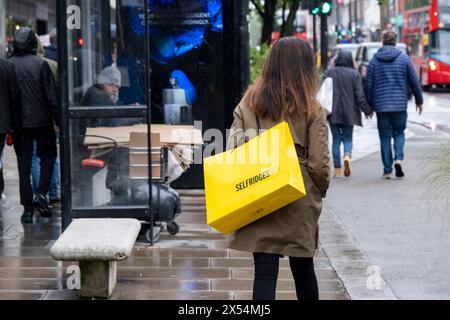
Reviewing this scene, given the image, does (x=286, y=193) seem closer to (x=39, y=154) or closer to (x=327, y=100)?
(x=39, y=154)

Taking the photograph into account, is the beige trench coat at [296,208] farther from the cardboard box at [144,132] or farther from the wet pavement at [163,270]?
the cardboard box at [144,132]

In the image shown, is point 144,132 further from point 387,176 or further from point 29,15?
point 29,15

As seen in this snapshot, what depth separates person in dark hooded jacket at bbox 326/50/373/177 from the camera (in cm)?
1312

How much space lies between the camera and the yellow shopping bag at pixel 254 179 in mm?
5098

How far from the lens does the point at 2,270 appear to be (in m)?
7.64

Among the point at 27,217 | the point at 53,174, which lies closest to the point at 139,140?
the point at 27,217

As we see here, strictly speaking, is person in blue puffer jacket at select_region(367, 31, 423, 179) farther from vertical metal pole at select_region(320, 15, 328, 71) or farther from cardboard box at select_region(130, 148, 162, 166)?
vertical metal pole at select_region(320, 15, 328, 71)

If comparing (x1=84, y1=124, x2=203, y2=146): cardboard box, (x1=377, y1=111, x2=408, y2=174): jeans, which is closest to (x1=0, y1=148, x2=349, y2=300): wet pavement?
(x1=84, y1=124, x2=203, y2=146): cardboard box

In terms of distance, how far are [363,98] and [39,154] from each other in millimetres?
4763

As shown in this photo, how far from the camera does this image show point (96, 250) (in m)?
6.48

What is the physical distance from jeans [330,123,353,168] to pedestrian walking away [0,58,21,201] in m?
4.88

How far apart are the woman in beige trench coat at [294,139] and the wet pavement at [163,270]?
4.81 ft

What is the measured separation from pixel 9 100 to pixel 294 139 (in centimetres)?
506
